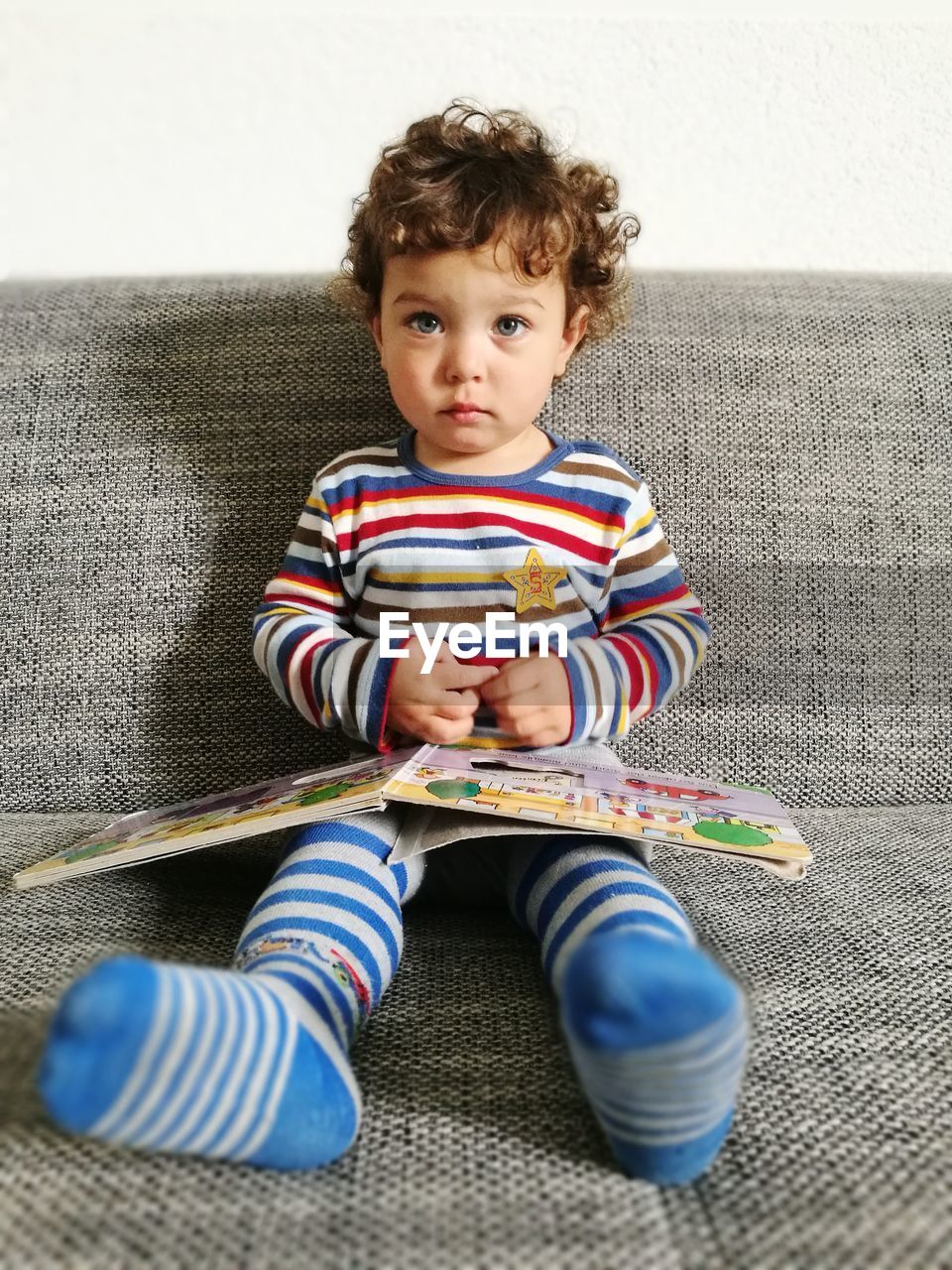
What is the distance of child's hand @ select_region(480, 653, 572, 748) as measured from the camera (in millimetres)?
765

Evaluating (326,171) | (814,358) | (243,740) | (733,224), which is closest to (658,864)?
(243,740)

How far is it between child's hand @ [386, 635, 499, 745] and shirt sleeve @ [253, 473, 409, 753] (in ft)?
0.04

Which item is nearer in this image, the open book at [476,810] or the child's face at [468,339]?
the open book at [476,810]

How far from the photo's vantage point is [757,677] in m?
1.00

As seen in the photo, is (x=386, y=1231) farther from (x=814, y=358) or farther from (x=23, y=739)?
(x=814, y=358)

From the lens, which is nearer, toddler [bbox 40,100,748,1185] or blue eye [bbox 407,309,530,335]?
toddler [bbox 40,100,748,1185]

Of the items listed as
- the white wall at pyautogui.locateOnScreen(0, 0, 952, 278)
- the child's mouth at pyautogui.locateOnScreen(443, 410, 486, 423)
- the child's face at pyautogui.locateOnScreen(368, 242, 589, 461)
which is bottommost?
the child's mouth at pyautogui.locateOnScreen(443, 410, 486, 423)

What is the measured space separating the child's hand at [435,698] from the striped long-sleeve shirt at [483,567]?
0.06 metres

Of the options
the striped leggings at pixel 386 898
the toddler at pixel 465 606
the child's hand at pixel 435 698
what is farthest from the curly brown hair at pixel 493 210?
the striped leggings at pixel 386 898

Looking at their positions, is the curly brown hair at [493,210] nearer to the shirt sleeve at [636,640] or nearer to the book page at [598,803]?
the shirt sleeve at [636,640]

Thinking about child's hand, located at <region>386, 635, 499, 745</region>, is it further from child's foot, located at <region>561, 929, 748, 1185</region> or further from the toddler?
child's foot, located at <region>561, 929, 748, 1185</region>

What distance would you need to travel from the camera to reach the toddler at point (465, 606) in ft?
1.59

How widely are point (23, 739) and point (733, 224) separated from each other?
1.02 metres

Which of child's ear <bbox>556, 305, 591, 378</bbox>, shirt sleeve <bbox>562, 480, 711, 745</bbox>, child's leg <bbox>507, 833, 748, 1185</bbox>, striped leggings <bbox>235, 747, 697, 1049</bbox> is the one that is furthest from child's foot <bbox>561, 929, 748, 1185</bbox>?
child's ear <bbox>556, 305, 591, 378</bbox>
